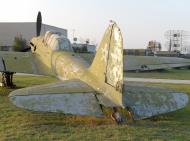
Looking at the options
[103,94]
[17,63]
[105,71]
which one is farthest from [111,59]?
[17,63]

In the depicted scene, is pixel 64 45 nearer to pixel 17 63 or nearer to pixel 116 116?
pixel 17 63

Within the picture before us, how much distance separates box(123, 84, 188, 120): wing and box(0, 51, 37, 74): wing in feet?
23.0

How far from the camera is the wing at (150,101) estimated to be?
8523 millimetres

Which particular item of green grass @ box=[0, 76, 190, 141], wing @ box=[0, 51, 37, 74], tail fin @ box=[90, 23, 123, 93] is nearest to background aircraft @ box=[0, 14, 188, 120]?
tail fin @ box=[90, 23, 123, 93]

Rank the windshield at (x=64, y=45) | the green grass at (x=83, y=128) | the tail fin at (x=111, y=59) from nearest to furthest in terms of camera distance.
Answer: the green grass at (x=83, y=128) → the tail fin at (x=111, y=59) → the windshield at (x=64, y=45)

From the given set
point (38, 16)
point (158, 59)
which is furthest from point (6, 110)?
point (38, 16)

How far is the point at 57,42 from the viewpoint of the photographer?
48.5 feet

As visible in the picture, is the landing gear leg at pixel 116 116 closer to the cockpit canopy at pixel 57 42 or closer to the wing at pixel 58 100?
the wing at pixel 58 100

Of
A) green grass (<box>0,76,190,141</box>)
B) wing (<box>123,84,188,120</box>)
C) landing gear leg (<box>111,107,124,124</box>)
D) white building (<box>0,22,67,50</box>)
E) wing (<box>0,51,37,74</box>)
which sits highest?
white building (<box>0,22,67,50</box>)

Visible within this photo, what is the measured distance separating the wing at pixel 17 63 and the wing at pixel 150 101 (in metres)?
7.02

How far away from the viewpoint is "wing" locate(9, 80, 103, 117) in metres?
8.07

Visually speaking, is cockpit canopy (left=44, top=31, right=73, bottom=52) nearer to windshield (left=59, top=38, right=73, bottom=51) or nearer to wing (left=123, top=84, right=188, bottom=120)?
windshield (left=59, top=38, right=73, bottom=51)

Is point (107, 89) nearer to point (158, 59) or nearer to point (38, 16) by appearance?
point (158, 59)

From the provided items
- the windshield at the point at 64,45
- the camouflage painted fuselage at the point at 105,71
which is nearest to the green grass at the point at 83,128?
the camouflage painted fuselage at the point at 105,71
